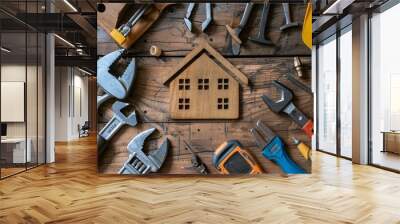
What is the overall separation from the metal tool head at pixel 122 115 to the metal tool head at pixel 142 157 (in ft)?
0.67

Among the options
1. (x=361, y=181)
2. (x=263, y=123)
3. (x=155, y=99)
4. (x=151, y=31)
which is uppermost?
(x=151, y=31)

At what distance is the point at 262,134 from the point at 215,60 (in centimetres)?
117

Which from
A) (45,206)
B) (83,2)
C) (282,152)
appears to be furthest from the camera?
(83,2)

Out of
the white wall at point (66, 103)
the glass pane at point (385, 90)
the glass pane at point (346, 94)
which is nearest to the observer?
the glass pane at point (385, 90)

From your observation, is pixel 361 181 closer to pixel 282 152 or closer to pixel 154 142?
pixel 282 152

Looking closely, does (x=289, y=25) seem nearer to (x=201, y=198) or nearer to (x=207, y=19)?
(x=207, y=19)

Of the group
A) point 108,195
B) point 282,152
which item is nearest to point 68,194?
point 108,195

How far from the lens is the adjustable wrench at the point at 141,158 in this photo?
4.93 metres

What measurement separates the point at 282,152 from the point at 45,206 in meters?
2.91

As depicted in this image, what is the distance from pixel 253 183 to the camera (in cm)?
518

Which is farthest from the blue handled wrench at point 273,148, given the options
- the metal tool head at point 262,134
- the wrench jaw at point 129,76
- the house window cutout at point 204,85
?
the wrench jaw at point 129,76

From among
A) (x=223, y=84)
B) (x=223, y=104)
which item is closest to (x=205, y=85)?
(x=223, y=84)

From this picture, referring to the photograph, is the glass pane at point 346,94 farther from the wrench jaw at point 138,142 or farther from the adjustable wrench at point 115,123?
the adjustable wrench at point 115,123

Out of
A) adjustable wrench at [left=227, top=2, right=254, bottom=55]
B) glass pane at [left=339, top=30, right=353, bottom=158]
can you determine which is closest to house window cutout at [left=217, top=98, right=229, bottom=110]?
adjustable wrench at [left=227, top=2, right=254, bottom=55]
